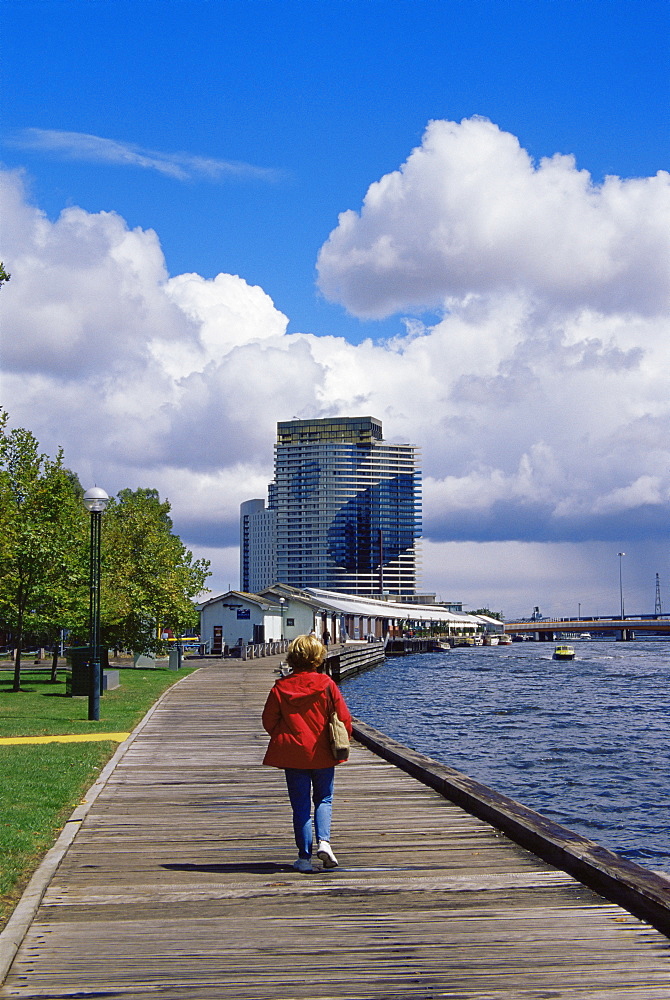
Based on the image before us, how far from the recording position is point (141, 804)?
11.6 meters

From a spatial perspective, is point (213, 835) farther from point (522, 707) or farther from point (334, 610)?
point (334, 610)

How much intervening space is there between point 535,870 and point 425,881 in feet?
3.09

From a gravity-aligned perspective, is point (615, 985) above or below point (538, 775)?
above

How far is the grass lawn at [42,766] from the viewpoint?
8.81m

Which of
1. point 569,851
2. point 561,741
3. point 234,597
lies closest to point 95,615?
point 561,741

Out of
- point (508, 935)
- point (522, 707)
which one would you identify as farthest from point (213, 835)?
point (522, 707)

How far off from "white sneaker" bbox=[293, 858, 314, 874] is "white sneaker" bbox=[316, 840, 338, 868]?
95mm

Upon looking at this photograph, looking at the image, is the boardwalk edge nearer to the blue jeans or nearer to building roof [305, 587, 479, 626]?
the blue jeans

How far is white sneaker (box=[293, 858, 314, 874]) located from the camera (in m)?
8.02

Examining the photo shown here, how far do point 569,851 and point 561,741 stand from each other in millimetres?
23745

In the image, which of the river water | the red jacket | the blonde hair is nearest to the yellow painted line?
the river water

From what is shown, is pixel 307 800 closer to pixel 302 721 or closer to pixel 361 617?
pixel 302 721

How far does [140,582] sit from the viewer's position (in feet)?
149

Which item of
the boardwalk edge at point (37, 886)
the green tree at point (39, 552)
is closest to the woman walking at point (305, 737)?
the boardwalk edge at point (37, 886)
